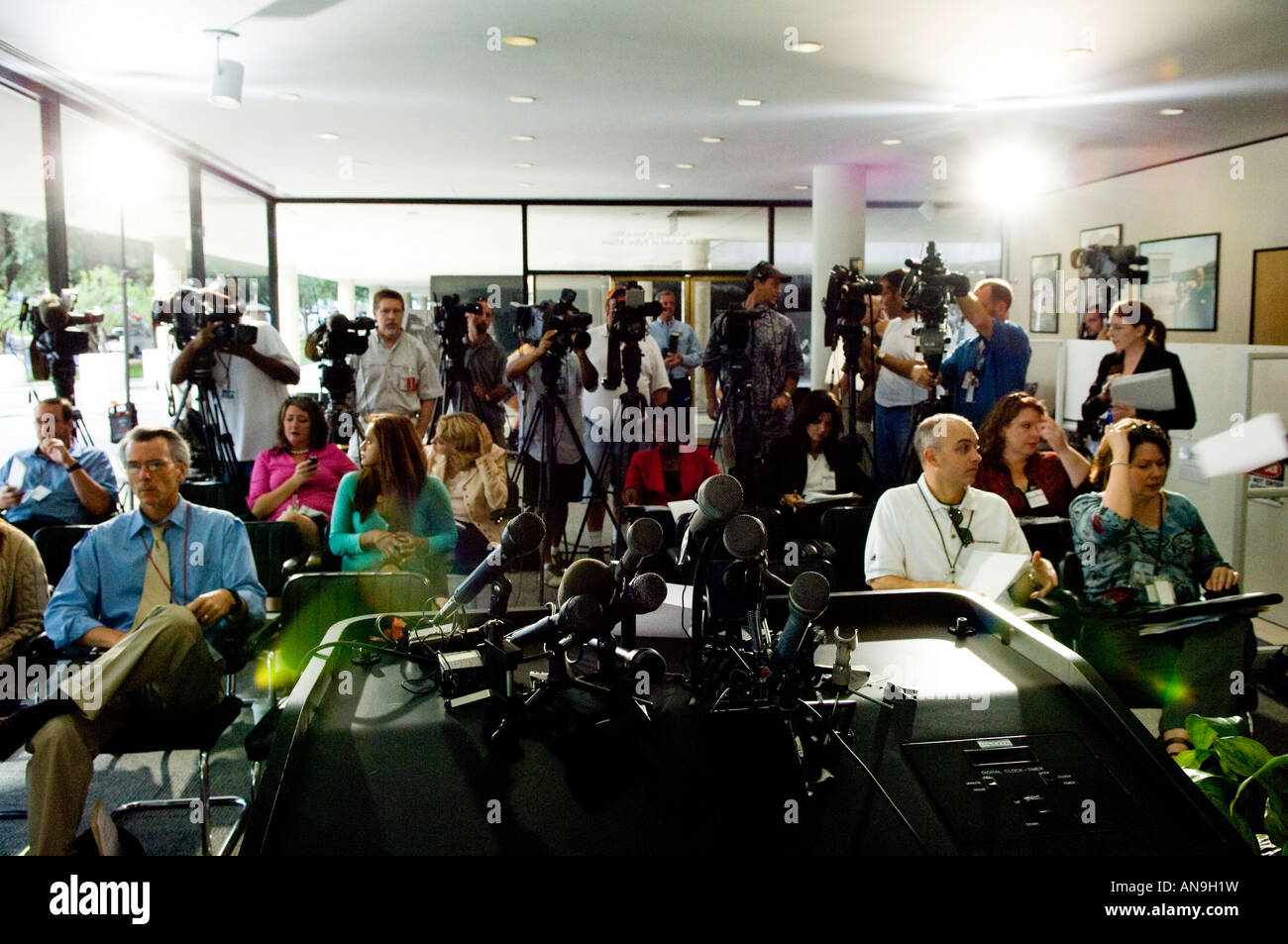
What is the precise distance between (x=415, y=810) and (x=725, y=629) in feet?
1.71

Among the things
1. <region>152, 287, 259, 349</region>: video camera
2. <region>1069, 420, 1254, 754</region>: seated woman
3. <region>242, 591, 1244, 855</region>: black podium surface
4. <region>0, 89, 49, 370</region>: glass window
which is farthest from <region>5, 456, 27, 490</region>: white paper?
<region>1069, 420, 1254, 754</region>: seated woman

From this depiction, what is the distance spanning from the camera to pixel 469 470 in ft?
14.0

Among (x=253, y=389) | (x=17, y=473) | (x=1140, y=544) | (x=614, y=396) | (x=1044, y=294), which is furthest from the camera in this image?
(x=1044, y=294)

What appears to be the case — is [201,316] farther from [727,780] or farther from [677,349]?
[727,780]

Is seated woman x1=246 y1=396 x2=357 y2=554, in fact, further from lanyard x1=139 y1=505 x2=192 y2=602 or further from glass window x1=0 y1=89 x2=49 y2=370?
glass window x1=0 y1=89 x2=49 y2=370

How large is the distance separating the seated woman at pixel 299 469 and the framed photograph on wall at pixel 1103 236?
5.99 meters

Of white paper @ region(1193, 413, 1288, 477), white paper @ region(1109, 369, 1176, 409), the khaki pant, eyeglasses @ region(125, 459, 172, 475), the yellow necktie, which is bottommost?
the khaki pant

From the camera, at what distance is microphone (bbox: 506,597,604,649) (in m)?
1.22

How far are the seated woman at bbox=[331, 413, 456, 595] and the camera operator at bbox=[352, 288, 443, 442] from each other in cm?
163

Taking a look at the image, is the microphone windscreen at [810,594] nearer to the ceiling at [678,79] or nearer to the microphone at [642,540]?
the microphone at [642,540]

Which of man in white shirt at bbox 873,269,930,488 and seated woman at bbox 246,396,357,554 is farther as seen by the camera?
man in white shirt at bbox 873,269,930,488

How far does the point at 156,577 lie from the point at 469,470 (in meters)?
1.62

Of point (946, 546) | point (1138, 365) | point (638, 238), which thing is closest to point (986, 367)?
point (1138, 365)
